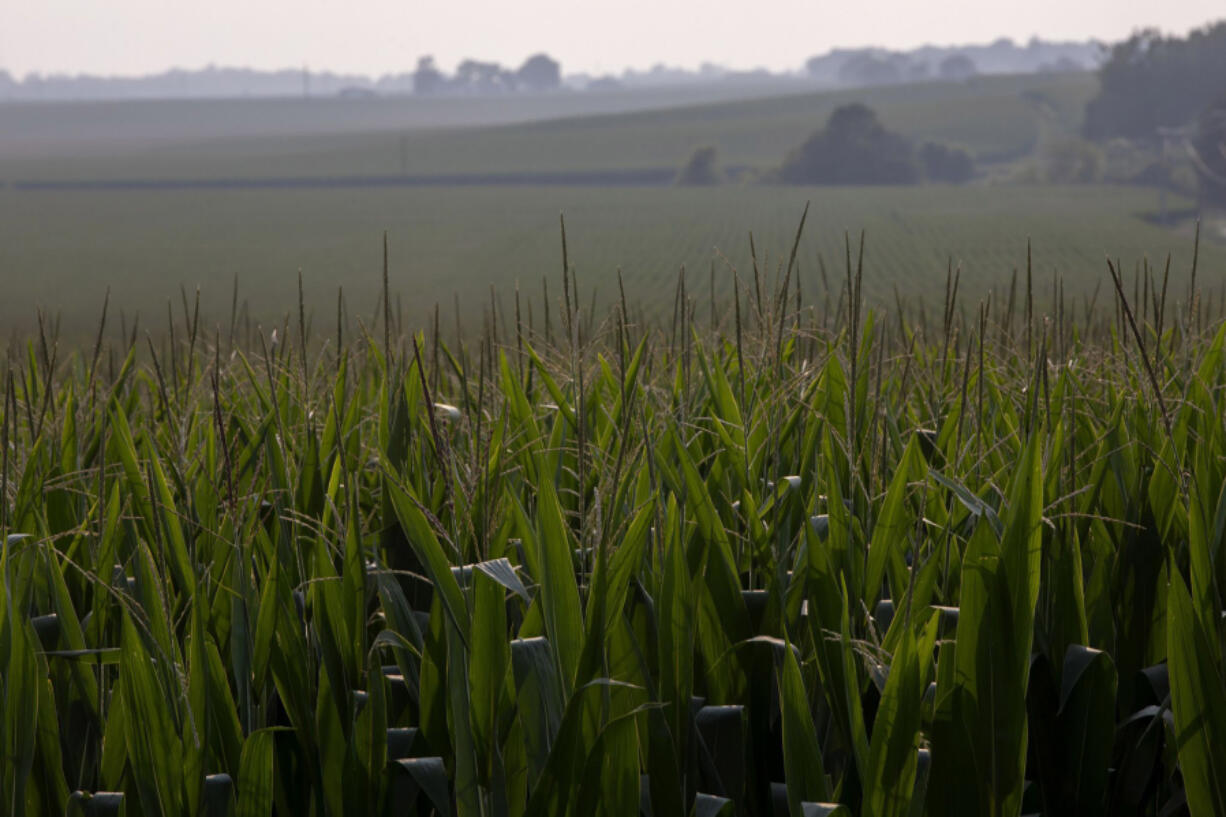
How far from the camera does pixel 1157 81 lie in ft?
309

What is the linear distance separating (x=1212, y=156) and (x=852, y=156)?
26935 millimetres

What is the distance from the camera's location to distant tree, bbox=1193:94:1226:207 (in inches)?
2719

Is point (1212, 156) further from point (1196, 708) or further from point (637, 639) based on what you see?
point (637, 639)

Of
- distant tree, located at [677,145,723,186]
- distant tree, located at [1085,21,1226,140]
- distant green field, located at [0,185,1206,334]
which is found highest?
distant tree, located at [1085,21,1226,140]

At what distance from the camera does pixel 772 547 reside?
105 inches

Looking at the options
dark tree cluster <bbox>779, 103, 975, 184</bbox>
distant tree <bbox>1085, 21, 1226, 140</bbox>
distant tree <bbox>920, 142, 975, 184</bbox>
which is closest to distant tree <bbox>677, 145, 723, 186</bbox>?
dark tree cluster <bbox>779, 103, 975, 184</bbox>

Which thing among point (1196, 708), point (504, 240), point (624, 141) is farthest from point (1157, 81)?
point (1196, 708)

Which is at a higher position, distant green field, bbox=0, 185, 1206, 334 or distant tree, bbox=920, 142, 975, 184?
distant tree, bbox=920, 142, 975, 184

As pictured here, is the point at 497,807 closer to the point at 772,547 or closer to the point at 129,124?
the point at 772,547

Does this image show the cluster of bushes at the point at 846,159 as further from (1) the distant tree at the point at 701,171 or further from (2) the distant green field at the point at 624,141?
(2) the distant green field at the point at 624,141

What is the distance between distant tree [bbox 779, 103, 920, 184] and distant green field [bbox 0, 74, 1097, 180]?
27.2 ft

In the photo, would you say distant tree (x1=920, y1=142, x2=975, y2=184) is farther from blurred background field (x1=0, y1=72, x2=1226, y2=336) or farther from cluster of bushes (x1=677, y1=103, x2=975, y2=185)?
cluster of bushes (x1=677, y1=103, x2=975, y2=185)

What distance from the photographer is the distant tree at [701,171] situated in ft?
301

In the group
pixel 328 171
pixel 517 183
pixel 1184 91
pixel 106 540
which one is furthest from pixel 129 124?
pixel 106 540
